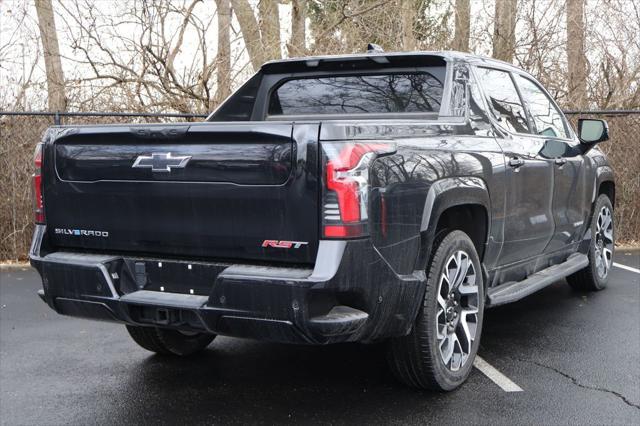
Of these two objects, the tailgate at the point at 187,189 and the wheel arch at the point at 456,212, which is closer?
the tailgate at the point at 187,189

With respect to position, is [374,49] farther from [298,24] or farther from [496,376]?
[298,24]

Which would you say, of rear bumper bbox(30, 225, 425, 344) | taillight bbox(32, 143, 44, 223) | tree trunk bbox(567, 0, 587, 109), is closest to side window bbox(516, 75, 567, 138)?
rear bumper bbox(30, 225, 425, 344)

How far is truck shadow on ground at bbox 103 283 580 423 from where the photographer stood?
3.75m

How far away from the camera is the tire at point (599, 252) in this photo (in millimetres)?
6473

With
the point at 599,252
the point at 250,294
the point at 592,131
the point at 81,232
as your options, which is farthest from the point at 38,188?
the point at 599,252

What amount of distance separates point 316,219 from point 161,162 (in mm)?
878

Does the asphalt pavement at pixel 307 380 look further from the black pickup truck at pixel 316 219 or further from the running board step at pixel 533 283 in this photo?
Result: the running board step at pixel 533 283

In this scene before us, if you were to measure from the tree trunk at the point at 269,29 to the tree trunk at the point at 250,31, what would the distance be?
4.1 inches

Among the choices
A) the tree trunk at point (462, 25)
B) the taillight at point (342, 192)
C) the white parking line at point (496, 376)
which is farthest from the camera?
the tree trunk at point (462, 25)

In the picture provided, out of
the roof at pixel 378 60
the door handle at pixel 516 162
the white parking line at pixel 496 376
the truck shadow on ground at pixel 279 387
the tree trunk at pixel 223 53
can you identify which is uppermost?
the tree trunk at pixel 223 53

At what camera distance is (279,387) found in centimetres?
415

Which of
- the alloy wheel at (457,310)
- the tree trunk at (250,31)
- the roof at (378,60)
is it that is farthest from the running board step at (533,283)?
the tree trunk at (250,31)

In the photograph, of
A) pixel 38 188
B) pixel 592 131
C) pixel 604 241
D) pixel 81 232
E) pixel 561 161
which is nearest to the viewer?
pixel 81 232

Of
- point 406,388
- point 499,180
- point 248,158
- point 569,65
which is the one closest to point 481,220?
point 499,180
